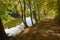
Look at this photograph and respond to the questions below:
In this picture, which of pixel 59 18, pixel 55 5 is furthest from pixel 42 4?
pixel 59 18

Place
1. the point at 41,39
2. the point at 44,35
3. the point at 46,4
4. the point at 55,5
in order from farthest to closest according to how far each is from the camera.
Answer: the point at 46,4 → the point at 55,5 → the point at 44,35 → the point at 41,39

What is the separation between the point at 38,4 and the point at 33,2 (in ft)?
1.86

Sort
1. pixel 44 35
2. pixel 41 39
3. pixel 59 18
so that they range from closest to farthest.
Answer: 1. pixel 41 39
2. pixel 44 35
3. pixel 59 18

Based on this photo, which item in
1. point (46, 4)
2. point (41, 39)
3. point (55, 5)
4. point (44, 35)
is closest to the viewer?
point (41, 39)

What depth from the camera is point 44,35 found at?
1014cm

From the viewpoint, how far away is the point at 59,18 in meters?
12.9

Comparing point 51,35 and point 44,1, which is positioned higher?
point 44,1

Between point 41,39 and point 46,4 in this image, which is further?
point 46,4

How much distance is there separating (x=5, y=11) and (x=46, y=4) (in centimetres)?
742

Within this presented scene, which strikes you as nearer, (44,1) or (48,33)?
(48,33)

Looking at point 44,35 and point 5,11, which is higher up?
point 5,11

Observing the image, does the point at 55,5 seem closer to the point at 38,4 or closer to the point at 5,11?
the point at 38,4

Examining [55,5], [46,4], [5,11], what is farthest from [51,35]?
[46,4]

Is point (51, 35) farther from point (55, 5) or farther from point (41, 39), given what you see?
point (55, 5)
